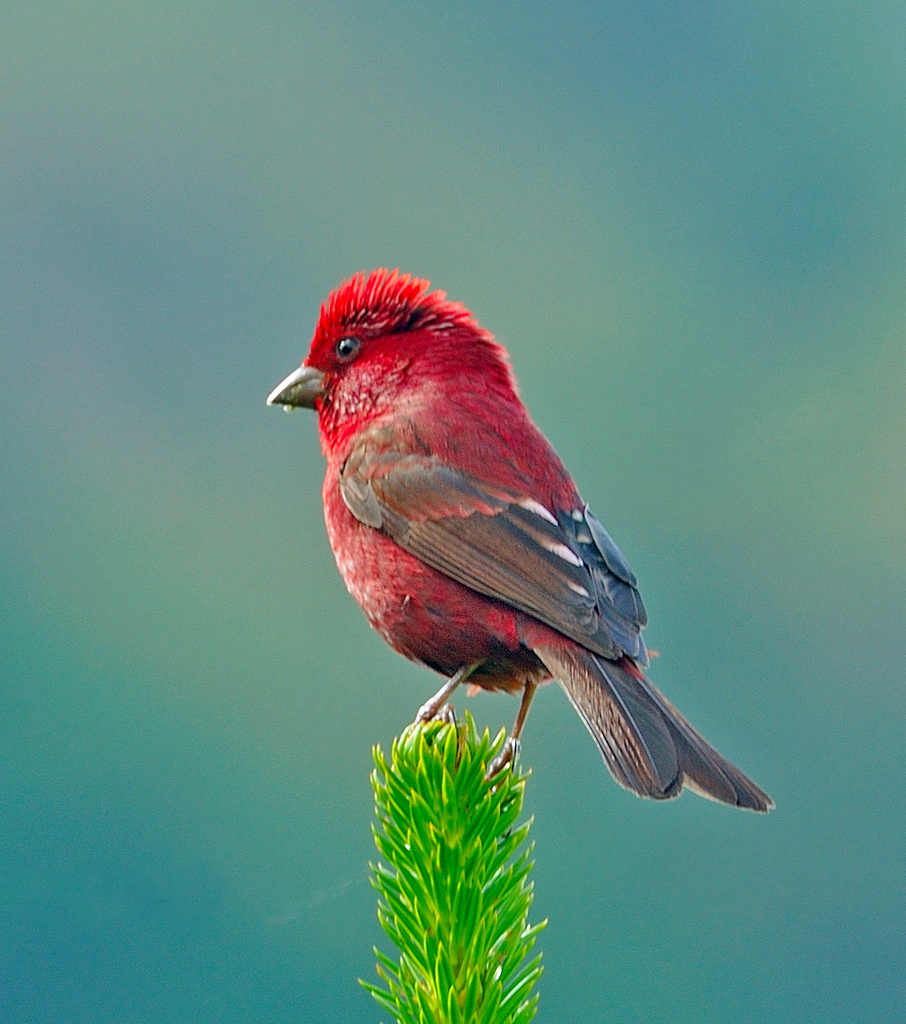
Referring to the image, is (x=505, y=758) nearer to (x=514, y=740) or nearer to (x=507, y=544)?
(x=514, y=740)

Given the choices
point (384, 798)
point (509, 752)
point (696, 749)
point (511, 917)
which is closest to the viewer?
point (511, 917)

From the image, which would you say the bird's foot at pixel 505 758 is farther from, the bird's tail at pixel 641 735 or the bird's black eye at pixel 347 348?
the bird's black eye at pixel 347 348

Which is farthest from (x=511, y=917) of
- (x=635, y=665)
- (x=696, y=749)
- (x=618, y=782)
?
(x=635, y=665)

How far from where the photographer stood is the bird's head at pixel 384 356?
3385 millimetres

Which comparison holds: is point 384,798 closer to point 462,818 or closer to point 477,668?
point 462,818

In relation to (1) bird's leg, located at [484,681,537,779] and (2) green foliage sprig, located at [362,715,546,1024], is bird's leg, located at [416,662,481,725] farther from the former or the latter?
(2) green foliage sprig, located at [362,715,546,1024]

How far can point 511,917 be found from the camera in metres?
1.99

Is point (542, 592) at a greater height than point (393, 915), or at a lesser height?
greater

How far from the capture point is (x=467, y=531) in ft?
9.70

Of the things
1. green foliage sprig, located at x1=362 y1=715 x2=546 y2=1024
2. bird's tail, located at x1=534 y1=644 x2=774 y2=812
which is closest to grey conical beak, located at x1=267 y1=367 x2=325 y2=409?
bird's tail, located at x1=534 y1=644 x2=774 y2=812

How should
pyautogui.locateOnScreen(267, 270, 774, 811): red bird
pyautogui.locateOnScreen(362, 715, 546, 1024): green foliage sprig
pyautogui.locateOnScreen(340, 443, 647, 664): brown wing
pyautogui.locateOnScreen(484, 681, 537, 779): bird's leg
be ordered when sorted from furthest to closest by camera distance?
pyautogui.locateOnScreen(340, 443, 647, 664): brown wing, pyautogui.locateOnScreen(267, 270, 774, 811): red bird, pyautogui.locateOnScreen(484, 681, 537, 779): bird's leg, pyautogui.locateOnScreen(362, 715, 546, 1024): green foliage sprig

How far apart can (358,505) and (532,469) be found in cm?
49

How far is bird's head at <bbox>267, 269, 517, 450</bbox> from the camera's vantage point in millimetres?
3385

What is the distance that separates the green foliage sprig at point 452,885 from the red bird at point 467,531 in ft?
1.06
